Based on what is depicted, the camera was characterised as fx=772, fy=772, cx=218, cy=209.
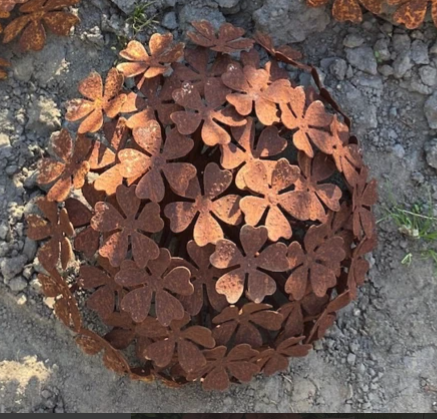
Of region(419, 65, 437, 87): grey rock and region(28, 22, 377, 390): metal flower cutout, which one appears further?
region(419, 65, 437, 87): grey rock

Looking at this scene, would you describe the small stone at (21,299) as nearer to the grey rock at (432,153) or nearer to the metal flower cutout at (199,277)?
the metal flower cutout at (199,277)

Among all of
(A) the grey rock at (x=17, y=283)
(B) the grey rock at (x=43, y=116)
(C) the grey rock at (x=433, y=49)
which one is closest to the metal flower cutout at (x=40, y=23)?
(B) the grey rock at (x=43, y=116)

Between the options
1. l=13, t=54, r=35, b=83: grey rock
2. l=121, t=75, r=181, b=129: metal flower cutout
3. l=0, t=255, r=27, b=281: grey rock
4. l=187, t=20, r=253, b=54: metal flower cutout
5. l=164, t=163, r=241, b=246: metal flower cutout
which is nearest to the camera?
l=164, t=163, r=241, b=246: metal flower cutout

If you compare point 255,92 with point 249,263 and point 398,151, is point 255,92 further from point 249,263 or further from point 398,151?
point 398,151

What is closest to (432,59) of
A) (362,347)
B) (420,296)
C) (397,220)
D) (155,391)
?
(397,220)

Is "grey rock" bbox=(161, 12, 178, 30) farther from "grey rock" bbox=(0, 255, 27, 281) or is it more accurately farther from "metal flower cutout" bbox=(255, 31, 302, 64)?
"grey rock" bbox=(0, 255, 27, 281)

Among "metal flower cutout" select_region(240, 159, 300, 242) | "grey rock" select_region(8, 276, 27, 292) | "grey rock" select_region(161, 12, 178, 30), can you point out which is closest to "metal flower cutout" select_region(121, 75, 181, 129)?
"metal flower cutout" select_region(240, 159, 300, 242)

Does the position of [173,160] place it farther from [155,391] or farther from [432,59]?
[432,59]
